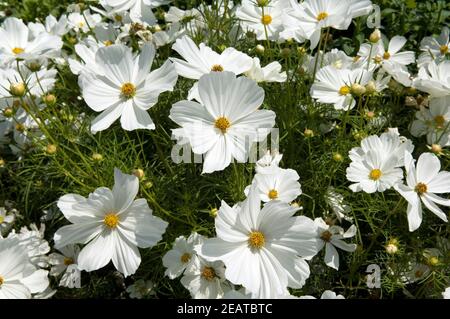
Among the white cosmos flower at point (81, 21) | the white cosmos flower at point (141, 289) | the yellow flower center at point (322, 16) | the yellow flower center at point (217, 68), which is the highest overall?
the white cosmos flower at point (81, 21)

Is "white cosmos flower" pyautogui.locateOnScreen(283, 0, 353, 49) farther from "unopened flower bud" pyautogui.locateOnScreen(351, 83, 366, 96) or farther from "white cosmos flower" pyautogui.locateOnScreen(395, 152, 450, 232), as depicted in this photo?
"white cosmos flower" pyautogui.locateOnScreen(395, 152, 450, 232)

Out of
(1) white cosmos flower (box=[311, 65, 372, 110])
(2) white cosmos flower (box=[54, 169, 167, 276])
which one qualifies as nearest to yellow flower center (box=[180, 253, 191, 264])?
(2) white cosmos flower (box=[54, 169, 167, 276])

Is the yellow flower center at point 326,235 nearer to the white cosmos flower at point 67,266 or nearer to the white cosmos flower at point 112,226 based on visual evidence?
the white cosmos flower at point 112,226

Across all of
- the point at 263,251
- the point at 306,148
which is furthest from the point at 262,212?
the point at 306,148

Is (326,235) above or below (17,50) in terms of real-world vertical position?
below

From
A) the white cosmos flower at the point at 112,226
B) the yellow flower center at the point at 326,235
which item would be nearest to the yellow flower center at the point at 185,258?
the white cosmos flower at the point at 112,226

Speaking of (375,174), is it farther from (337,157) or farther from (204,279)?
(204,279)

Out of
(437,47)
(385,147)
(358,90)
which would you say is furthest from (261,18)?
(437,47)

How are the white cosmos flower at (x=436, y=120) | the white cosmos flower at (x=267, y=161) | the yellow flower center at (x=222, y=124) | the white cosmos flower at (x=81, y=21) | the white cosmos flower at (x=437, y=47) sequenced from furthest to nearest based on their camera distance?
the white cosmos flower at (x=81, y=21), the white cosmos flower at (x=437, y=47), the white cosmos flower at (x=436, y=120), the white cosmos flower at (x=267, y=161), the yellow flower center at (x=222, y=124)
